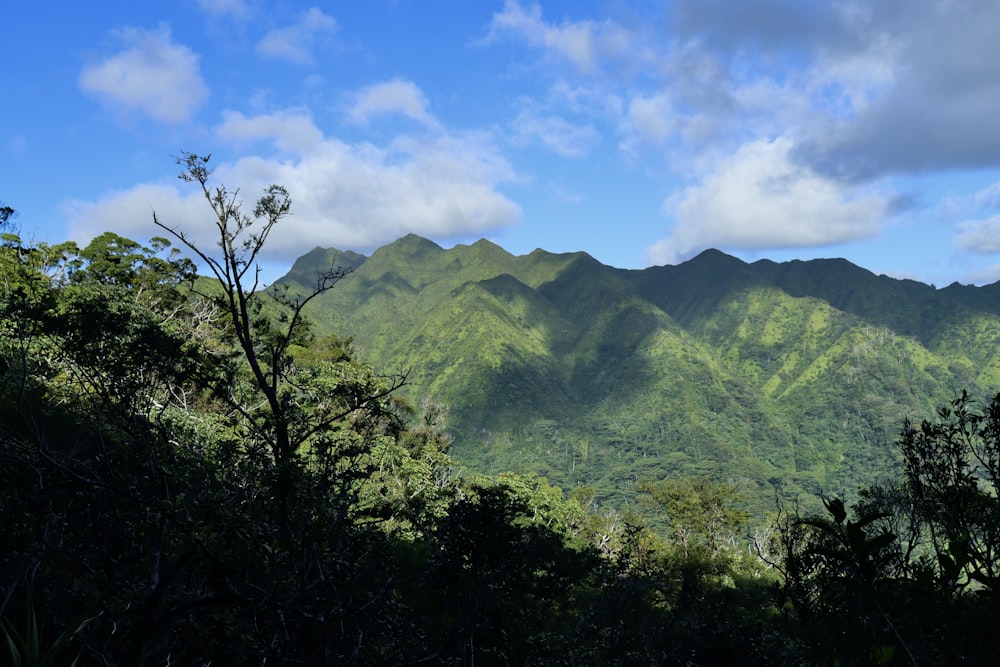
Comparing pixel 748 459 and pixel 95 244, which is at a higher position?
pixel 95 244

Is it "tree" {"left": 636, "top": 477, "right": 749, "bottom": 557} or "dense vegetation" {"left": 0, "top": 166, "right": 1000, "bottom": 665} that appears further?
"tree" {"left": 636, "top": 477, "right": 749, "bottom": 557}

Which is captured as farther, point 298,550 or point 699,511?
point 699,511

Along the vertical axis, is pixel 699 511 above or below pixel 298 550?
Answer: below

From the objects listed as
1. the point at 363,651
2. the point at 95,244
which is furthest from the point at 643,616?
the point at 95,244

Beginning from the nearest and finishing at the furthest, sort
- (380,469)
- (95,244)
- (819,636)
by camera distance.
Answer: (819,636), (380,469), (95,244)

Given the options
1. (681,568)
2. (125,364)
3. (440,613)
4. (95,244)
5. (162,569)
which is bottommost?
(681,568)

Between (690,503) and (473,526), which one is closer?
(473,526)

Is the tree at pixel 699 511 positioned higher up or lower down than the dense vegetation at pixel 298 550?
lower down

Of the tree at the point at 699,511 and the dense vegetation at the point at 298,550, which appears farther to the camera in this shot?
A: the tree at the point at 699,511

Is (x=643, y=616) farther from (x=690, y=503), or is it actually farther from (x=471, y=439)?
(x=471, y=439)

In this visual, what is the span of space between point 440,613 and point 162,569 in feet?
36.8

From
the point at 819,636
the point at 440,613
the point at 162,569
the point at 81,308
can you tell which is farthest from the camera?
the point at 440,613

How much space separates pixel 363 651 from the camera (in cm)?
834

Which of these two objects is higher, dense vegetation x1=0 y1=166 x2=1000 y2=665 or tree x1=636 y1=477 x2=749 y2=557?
dense vegetation x1=0 y1=166 x2=1000 y2=665
